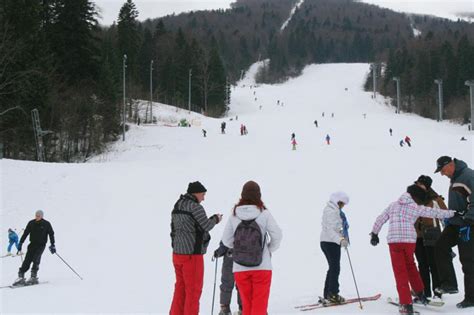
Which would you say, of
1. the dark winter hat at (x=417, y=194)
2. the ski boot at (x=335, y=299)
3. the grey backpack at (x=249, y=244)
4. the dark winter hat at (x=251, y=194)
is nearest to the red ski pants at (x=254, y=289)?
the grey backpack at (x=249, y=244)

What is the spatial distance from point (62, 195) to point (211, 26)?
570ft

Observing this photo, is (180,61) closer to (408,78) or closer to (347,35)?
Result: (408,78)

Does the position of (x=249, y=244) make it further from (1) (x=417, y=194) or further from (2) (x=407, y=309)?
(1) (x=417, y=194)

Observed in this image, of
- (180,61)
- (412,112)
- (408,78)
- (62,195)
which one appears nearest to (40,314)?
(62,195)

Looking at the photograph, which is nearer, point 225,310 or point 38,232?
point 225,310

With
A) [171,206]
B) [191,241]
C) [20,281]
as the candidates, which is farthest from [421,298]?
[171,206]

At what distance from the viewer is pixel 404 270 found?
18.7 ft

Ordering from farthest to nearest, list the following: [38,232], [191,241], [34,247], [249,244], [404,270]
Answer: [38,232], [34,247], [404,270], [191,241], [249,244]

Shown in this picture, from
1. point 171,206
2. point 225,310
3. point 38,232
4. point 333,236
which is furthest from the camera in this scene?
point 171,206

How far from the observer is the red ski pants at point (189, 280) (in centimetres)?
524

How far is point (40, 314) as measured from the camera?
665 cm

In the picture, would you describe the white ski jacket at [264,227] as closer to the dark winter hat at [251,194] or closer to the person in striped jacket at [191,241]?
the dark winter hat at [251,194]

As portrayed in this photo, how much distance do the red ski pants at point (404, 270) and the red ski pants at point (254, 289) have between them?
6.73 feet

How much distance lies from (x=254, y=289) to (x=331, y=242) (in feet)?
7.38
